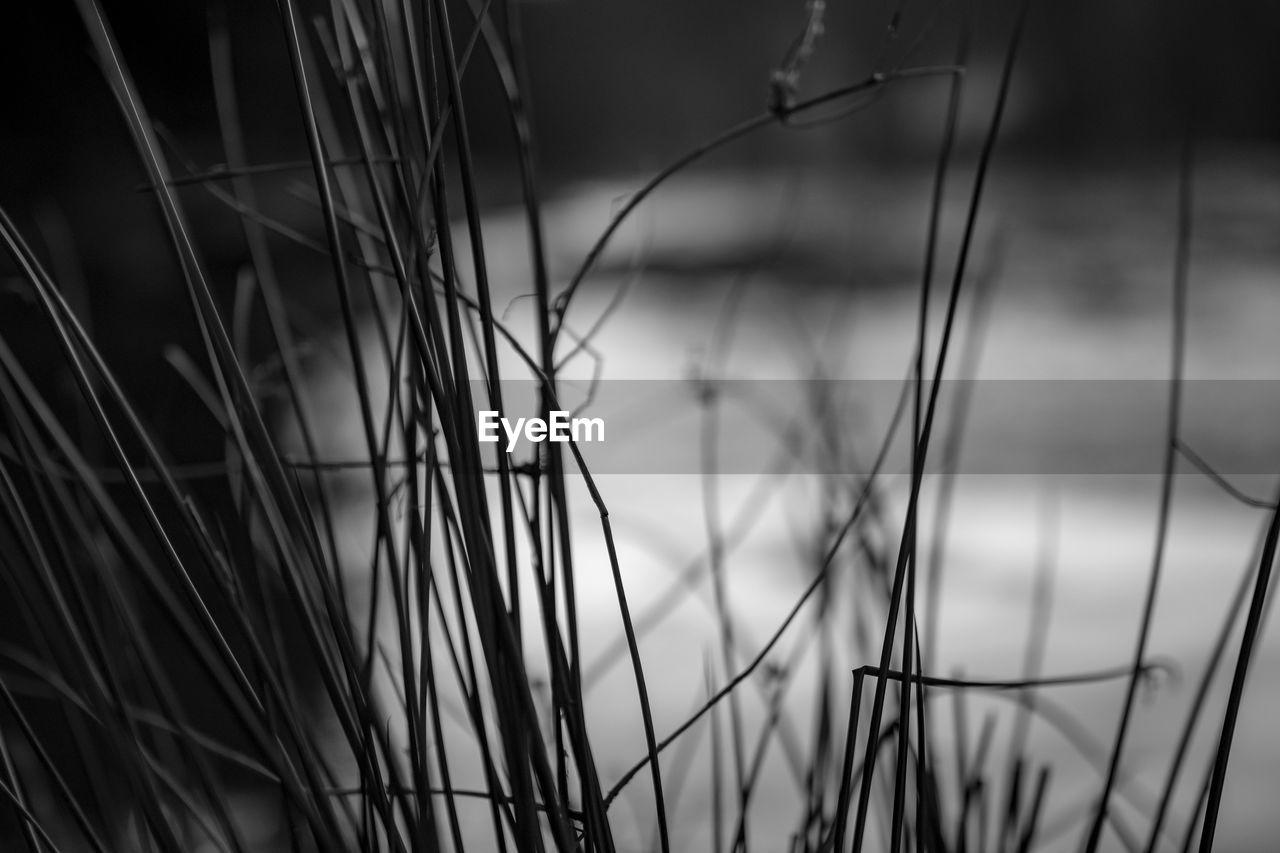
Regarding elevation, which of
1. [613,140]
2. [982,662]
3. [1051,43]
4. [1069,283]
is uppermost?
[1051,43]

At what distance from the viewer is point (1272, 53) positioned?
1.87m

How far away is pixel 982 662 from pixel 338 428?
0.65 m

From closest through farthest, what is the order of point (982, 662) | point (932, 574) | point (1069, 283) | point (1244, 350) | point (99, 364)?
1. point (99, 364)
2. point (932, 574)
3. point (982, 662)
4. point (1244, 350)
5. point (1069, 283)

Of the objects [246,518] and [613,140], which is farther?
[613,140]

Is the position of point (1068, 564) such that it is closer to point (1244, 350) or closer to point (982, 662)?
point (982, 662)

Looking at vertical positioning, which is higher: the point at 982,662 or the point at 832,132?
the point at 832,132

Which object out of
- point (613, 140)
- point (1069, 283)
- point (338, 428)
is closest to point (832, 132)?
point (613, 140)

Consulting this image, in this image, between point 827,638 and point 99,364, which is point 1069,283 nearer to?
point 827,638

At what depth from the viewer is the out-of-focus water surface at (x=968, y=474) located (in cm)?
65

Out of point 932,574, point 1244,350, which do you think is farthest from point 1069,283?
point 932,574

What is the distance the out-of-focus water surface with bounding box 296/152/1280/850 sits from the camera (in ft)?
2.12

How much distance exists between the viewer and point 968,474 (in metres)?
1.08

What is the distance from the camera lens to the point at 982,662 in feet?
2.63

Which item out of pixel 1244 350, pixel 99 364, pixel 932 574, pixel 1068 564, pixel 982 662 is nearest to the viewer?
pixel 99 364
